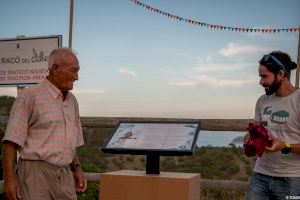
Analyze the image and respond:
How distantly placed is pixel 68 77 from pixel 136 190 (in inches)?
47.3

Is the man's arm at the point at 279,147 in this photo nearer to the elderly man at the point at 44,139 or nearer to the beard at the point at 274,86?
the beard at the point at 274,86

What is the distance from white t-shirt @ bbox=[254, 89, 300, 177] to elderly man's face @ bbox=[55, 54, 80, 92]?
4.57 ft

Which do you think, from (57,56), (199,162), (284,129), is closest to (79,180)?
(57,56)

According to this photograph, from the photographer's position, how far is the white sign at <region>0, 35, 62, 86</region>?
22.9 feet

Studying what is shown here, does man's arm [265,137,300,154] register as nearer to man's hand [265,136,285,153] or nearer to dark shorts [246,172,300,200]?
man's hand [265,136,285,153]

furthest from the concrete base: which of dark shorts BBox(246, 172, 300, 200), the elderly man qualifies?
the elderly man

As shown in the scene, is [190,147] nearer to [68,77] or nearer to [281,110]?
[281,110]

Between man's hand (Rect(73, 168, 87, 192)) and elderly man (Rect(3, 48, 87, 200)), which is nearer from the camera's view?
elderly man (Rect(3, 48, 87, 200))

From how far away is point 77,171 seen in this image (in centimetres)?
376

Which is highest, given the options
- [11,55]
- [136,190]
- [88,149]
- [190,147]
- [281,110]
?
[11,55]

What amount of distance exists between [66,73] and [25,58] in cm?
393

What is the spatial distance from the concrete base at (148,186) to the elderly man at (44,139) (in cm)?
76

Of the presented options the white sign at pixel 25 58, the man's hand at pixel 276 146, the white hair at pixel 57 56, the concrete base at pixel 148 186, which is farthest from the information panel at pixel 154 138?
the white sign at pixel 25 58

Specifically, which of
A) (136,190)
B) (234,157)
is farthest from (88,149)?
(136,190)
